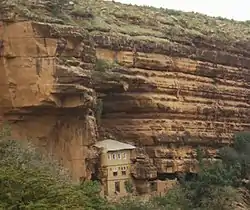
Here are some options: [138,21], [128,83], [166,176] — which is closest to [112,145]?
[128,83]

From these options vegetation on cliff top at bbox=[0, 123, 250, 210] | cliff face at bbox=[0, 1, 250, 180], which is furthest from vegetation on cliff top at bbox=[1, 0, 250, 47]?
vegetation on cliff top at bbox=[0, 123, 250, 210]

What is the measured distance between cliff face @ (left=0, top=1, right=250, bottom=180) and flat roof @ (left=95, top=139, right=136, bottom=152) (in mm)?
423

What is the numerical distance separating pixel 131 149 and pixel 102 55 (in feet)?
12.6

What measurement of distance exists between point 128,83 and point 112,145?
2533 mm

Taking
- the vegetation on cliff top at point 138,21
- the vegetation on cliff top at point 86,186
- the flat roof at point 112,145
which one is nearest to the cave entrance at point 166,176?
the vegetation on cliff top at point 86,186

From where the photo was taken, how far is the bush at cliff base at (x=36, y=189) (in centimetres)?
1978

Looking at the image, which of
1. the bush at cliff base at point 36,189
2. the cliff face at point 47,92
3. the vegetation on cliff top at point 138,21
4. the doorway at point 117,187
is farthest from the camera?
the doorway at point 117,187

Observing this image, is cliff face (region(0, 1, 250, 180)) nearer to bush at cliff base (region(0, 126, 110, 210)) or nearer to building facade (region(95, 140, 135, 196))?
building facade (region(95, 140, 135, 196))

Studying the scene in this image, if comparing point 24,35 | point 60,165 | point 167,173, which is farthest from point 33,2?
point 167,173

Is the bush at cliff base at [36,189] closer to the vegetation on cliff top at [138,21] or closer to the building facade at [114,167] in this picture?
the building facade at [114,167]

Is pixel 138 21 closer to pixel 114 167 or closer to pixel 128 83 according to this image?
pixel 128 83

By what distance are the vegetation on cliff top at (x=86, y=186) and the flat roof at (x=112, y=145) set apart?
7.54 ft

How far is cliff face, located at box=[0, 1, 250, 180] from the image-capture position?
2608cm

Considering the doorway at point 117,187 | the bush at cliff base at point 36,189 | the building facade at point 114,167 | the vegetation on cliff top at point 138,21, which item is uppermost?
the vegetation on cliff top at point 138,21
